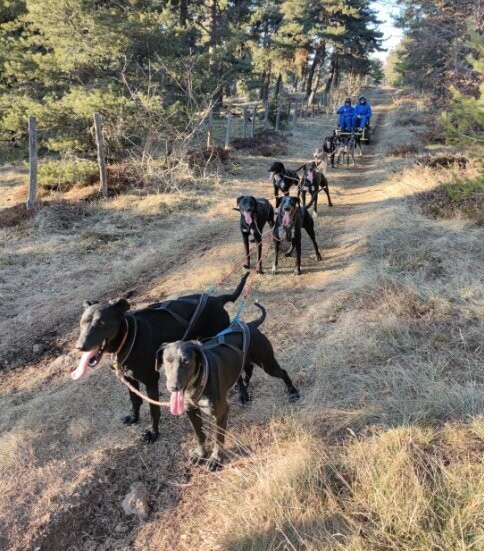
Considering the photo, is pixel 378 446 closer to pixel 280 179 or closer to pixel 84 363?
pixel 84 363

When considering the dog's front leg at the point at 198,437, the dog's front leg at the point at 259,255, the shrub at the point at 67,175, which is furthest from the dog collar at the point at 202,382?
the shrub at the point at 67,175

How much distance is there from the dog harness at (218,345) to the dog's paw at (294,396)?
2.49 feet

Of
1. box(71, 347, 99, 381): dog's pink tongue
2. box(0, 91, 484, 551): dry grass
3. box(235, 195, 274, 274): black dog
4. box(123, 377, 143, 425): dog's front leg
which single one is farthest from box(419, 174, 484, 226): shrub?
box(71, 347, 99, 381): dog's pink tongue

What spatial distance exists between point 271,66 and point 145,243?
2490 cm

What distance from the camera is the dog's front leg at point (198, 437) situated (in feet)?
10.9

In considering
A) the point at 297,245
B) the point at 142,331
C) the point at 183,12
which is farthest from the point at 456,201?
the point at 183,12

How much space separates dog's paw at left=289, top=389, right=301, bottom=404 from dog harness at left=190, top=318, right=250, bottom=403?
2.49 ft

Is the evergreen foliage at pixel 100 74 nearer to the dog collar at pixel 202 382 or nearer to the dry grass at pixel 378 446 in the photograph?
the dry grass at pixel 378 446

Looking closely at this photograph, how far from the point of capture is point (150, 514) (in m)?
3.18

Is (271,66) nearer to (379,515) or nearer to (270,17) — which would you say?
(270,17)

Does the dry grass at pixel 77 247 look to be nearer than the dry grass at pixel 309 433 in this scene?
No

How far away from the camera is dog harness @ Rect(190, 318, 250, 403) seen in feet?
9.85

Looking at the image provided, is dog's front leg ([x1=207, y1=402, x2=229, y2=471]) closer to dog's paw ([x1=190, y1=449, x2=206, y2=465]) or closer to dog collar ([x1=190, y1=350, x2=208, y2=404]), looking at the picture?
dog's paw ([x1=190, y1=449, x2=206, y2=465])

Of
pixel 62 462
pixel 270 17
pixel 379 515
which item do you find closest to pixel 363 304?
pixel 379 515
